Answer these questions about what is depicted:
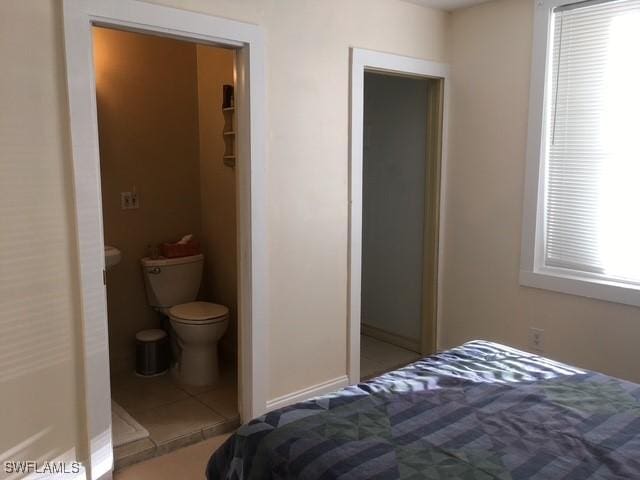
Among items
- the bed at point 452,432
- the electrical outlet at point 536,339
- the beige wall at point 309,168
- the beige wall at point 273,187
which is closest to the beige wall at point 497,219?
the electrical outlet at point 536,339

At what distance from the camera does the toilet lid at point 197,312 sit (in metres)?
3.33

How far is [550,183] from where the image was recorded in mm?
3273

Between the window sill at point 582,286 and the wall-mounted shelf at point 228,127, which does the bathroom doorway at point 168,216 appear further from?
the window sill at point 582,286

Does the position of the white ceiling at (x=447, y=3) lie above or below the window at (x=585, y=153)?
above

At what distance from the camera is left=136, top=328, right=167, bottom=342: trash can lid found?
3584mm

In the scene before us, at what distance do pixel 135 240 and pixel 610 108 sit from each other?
9.77 feet

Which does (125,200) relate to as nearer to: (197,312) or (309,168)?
(197,312)

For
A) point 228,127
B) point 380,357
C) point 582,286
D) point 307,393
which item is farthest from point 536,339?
point 228,127

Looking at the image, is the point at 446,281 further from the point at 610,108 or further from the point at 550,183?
the point at 610,108

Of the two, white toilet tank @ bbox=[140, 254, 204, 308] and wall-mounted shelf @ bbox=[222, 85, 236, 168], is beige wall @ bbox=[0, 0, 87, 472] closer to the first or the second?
white toilet tank @ bbox=[140, 254, 204, 308]

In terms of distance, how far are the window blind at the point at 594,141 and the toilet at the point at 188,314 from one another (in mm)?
2122

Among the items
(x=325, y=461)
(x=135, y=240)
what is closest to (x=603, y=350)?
(x=325, y=461)

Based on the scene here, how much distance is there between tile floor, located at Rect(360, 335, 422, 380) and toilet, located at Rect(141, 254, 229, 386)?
3.30 feet

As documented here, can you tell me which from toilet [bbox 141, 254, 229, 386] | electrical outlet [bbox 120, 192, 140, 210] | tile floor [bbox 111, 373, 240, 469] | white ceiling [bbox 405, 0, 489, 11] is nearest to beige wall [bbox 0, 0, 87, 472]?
tile floor [bbox 111, 373, 240, 469]
